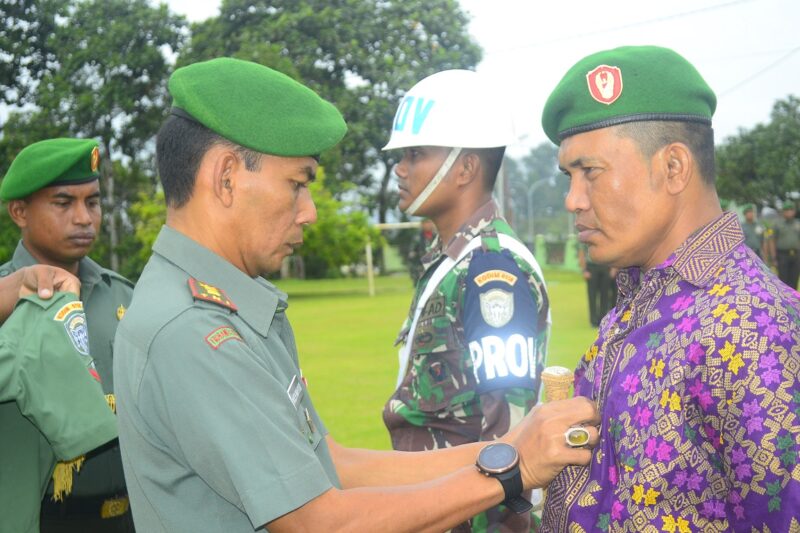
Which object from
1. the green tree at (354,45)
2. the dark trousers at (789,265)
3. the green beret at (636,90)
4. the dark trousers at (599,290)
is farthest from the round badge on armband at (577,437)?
the green tree at (354,45)

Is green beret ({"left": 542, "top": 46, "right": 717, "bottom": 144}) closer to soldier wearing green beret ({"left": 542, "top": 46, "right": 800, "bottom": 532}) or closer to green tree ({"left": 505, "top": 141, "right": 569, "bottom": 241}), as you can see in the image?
soldier wearing green beret ({"left": 542, "top": 46, "right": 800, "bottom": 532})

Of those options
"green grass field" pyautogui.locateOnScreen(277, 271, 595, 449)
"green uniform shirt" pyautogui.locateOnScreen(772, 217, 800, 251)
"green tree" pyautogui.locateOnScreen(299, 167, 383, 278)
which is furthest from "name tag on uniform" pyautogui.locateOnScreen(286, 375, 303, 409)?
"green tree" pyautogui.locateOnScreen(299, 167, 383, 278)

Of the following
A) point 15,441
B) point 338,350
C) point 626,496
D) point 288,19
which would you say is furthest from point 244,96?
point 288,19

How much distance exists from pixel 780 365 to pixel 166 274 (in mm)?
1388

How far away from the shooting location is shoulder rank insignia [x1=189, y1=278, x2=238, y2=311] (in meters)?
1.83

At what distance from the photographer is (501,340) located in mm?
2787

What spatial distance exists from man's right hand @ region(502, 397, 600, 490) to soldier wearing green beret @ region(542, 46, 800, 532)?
4 centimetres

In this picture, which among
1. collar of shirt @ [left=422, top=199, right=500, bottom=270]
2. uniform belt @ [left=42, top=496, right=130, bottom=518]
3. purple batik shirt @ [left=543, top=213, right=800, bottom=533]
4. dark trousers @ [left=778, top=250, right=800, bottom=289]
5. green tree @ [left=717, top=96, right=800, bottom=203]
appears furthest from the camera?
green tree @ [left=717, top=96, right=800, bottom=203]

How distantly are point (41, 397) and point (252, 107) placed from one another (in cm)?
149

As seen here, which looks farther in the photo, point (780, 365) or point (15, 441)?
point (15, 441)

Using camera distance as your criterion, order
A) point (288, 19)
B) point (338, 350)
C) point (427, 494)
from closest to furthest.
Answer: point (427, 494), point (338, 350), point (288, 19)

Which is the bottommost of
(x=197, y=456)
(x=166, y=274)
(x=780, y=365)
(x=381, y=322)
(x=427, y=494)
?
(x=381, y=322)

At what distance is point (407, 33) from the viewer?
3284cm

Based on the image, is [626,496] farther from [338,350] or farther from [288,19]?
[288,19]
